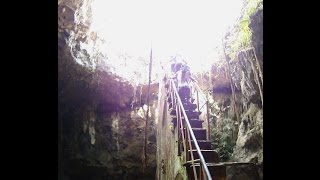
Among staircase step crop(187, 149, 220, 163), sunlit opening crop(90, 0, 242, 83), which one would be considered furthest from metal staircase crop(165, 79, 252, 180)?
sunlit opening crop(90, 0, 242, 83)

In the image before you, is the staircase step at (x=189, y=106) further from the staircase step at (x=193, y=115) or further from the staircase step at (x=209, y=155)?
the staircase step at (x=209, y=155)

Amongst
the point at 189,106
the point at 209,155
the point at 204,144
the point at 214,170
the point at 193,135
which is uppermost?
the point at 189,106

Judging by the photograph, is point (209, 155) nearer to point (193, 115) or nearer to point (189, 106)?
point (193, 115)

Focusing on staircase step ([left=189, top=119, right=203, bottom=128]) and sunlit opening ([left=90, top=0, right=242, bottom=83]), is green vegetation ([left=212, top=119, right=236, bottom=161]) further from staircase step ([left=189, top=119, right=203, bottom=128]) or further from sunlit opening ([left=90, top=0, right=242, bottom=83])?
sunlit opening ([left=90, top=0, right=242, bottom=83])

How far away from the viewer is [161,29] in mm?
5008

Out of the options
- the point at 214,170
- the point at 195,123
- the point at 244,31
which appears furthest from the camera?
the point at 244,31

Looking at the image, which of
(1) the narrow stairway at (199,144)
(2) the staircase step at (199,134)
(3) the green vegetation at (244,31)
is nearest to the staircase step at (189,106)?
(1) the narrow stairway at (199,144)

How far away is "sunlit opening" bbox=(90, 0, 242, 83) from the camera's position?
195 inches

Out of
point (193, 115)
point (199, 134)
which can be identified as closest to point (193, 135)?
point (199, 134)

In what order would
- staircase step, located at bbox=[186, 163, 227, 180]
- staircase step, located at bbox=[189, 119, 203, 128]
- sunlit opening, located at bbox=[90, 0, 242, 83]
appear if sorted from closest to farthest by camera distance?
staircase step, located at bbox=[186, 163, 227, 180], staircase step, located at bbox=[189, 119, 203, 128], sunlit opening, located at bbox=[90, 0, 242, 83]

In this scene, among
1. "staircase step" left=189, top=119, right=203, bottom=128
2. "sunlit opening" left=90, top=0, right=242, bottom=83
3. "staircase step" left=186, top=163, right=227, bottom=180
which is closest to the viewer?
"staircase step" left=186, top=163, right=227, bottom=180
